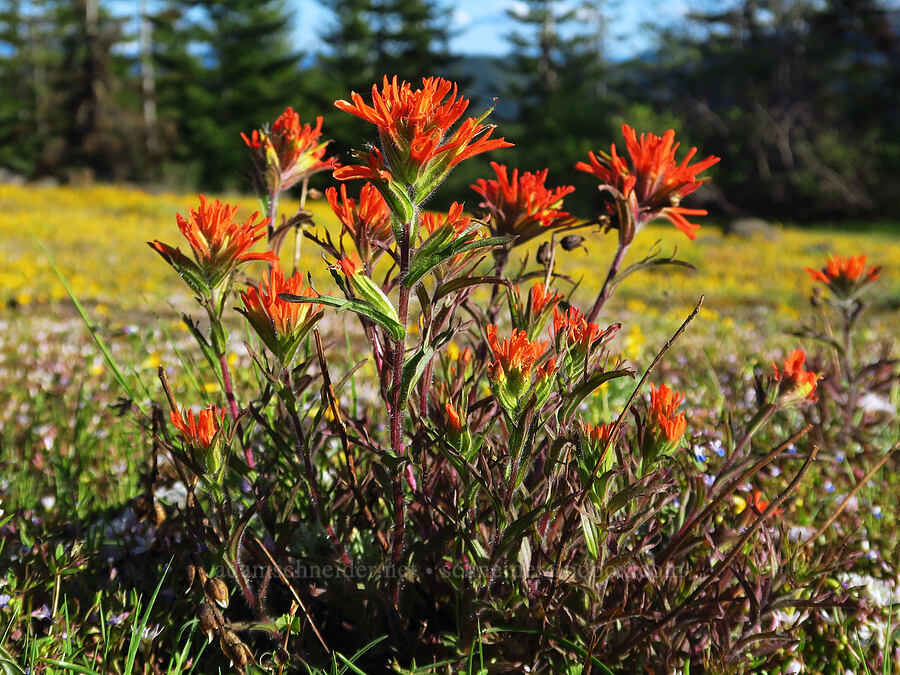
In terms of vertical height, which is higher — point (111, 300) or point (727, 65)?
point (727, 65)

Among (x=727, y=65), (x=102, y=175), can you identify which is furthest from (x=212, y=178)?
(x=727, y=65)

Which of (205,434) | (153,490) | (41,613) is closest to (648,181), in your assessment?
(205,434)

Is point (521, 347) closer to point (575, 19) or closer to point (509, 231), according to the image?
point (509, 231)

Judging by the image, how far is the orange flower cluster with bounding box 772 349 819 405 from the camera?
1240 millimetres

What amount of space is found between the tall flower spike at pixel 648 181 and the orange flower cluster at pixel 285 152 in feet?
1.80

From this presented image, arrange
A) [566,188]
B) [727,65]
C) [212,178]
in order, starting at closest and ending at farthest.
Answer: [566,188]
[727,65]
[212,178]

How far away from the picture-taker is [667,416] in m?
1.05

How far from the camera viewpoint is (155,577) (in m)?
1.54

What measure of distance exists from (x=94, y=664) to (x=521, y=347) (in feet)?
3.29

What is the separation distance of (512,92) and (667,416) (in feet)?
115

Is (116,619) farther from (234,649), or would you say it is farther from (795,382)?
(795,382)

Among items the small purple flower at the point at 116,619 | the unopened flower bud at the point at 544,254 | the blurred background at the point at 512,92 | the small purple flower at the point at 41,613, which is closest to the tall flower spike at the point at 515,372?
the unopened flower bud at the point at 544,254

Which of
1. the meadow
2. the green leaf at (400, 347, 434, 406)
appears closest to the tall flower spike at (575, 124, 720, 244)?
the meadow

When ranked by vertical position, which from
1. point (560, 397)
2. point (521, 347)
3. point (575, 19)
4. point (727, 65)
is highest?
point (575, 19)
